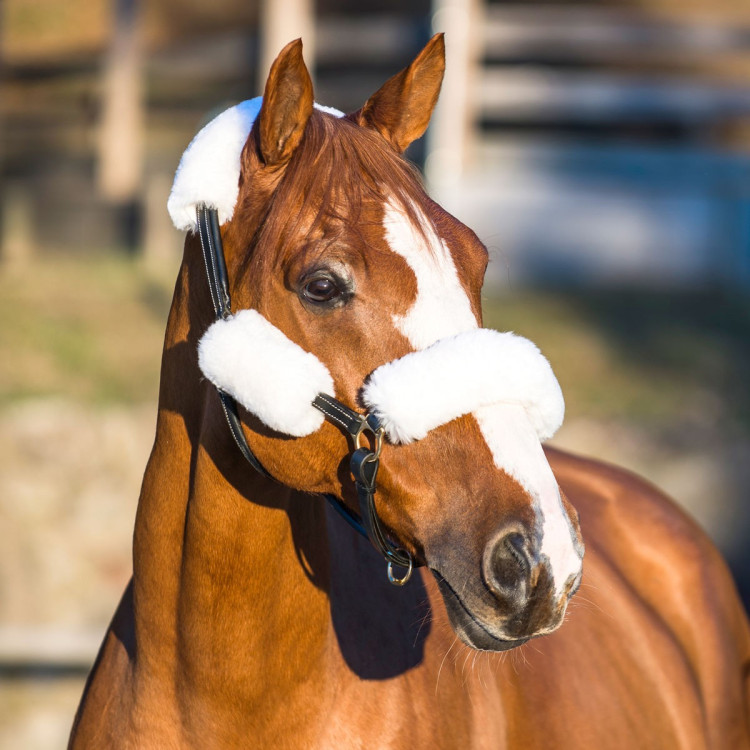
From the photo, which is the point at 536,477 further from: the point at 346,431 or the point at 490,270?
the point at 490,270

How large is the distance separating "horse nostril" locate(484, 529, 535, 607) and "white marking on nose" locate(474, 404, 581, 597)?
3 cm

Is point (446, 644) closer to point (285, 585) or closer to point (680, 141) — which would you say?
point (285, 585)

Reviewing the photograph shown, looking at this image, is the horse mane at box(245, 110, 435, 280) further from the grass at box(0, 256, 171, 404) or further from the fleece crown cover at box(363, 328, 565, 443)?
the grass at box(0, 256, 171, 404)

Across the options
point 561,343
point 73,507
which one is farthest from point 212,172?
point 561,343

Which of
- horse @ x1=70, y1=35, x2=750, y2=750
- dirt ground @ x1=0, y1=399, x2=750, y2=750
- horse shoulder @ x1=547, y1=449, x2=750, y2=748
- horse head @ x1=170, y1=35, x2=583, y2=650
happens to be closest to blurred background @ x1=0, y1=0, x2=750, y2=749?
dirt ground @ x1=0, y1=399, x2=750, y2=750

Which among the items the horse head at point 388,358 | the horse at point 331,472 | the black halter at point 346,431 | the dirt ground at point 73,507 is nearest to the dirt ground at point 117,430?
the dirt ground at point 73,507

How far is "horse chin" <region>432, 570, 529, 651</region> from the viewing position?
59.6 inches

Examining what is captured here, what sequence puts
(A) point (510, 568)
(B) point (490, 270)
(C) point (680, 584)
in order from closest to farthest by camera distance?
1. (A) point (510, 568)
2. (C) point (680, 584)
3. (B) point (490, 270)

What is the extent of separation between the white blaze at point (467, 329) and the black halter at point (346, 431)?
0.52 feet

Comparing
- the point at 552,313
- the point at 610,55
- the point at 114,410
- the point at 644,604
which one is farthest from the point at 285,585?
the point at 610,55

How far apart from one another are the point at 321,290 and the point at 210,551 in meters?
0.50

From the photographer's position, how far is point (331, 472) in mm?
1650

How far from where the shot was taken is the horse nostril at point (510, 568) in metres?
1.44

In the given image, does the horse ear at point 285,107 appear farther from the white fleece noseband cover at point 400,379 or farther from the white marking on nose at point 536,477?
the white marking on nose at point 536,477
